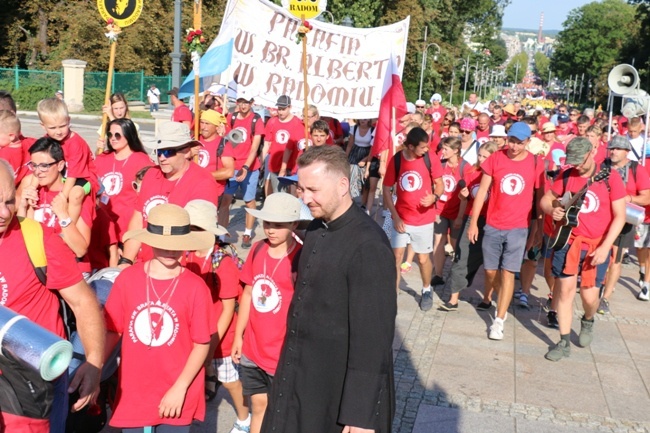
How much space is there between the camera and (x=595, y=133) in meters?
11.1

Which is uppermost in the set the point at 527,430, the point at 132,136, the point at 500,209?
the point at 132,136

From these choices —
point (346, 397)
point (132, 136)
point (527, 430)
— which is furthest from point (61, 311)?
point (527, 430)

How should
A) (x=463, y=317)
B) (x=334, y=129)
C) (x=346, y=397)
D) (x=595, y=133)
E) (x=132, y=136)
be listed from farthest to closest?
(x=334, y=129) < (x=595, y=133) < (x=463, y=317) < (x=132, y=136) < (x=346, y=397)

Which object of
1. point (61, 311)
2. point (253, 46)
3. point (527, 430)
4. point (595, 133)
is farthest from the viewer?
point (595, 133)

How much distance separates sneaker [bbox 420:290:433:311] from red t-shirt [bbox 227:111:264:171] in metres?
3.26

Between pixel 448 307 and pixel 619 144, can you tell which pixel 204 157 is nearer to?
pixel 448 307

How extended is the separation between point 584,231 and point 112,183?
4.03 metres

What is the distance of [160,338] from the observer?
148 inches

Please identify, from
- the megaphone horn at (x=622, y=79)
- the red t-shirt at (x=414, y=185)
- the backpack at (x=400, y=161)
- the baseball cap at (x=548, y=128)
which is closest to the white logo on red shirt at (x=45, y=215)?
the red t-shirt at (x=414, y=185)

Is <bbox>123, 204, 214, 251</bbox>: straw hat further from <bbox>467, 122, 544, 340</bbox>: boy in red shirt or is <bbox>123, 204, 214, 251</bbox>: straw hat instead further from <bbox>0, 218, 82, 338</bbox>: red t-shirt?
<bbox>467, 122, 544, 340</bbox>: boy in red shirt

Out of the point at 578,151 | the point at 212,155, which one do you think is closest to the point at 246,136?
the point at 212,155

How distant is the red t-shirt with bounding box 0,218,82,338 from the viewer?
321 cm

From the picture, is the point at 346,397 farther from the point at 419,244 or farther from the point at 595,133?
the point at 595,133

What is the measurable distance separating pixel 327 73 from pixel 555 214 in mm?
3703
